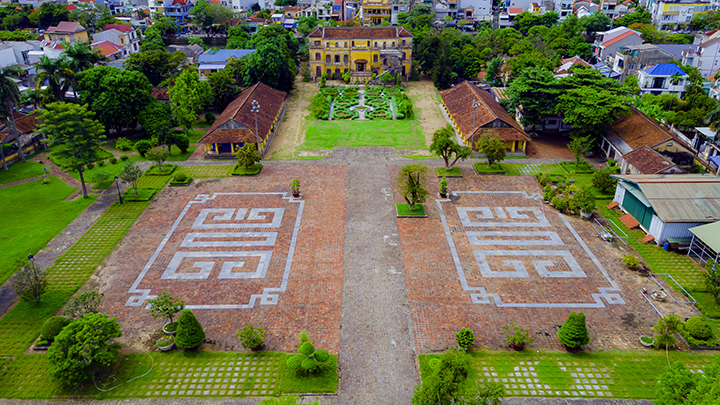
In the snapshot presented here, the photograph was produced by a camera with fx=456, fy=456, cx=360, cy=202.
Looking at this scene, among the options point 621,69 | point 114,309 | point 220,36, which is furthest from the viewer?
point 220,36

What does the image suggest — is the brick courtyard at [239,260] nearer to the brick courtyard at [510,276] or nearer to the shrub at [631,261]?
the brick courtyard at [510,276]

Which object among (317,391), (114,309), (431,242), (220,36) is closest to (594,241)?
(431,242)

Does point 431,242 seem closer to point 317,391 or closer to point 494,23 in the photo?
point 317,391

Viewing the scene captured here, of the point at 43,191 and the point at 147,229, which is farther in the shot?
the point at 43,191

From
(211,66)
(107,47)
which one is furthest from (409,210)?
(107,47)

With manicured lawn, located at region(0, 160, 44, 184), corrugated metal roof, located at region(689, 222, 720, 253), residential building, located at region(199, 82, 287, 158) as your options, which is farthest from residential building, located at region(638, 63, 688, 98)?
manicured lawn, located at region(0, 160, 44, 184)

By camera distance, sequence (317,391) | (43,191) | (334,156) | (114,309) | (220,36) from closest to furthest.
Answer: (317,391)
(114,309)
(43,191)
(334,156)
(220,36)

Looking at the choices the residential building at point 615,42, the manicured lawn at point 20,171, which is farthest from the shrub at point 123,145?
the residential building at point 615,42
